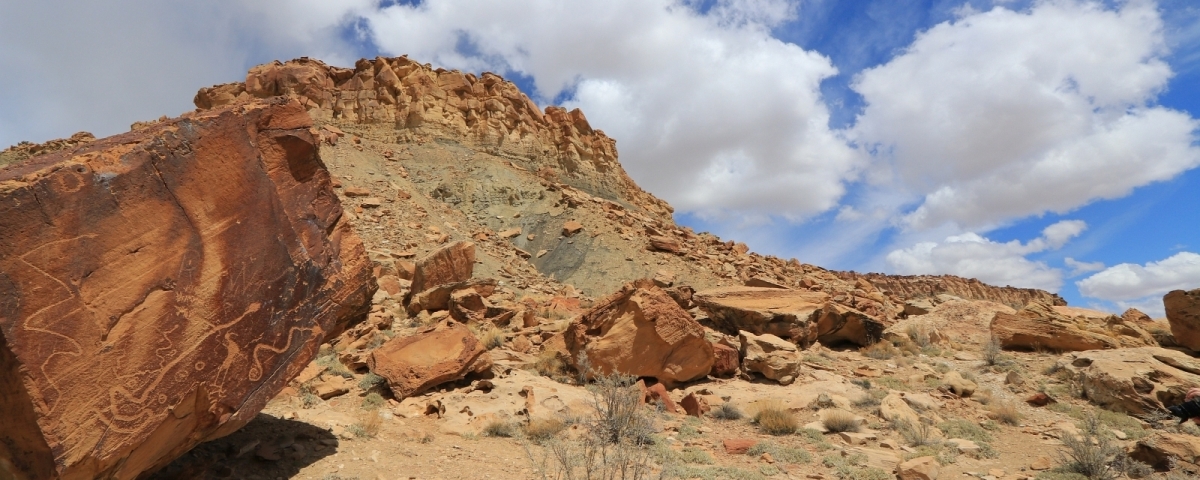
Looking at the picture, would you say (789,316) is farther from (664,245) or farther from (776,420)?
(664,245)

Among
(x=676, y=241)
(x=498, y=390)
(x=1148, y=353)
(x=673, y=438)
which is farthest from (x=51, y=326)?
(x=676, y=241)

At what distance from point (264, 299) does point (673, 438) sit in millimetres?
5116

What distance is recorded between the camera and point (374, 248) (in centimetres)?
2094

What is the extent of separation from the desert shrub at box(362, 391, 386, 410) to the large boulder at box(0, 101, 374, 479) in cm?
292

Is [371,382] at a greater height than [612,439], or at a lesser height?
greater

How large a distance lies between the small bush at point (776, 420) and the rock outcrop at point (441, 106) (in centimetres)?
2890

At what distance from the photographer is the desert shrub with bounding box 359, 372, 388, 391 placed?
8602 millimetres

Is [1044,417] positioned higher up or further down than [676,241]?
further down

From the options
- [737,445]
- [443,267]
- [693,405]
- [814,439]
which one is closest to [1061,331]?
[814,439]

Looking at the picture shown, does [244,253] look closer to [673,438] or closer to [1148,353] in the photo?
[673,438]

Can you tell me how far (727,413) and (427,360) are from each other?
4.56m

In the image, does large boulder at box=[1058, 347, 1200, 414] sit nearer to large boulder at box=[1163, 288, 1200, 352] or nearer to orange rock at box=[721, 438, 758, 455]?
large boulder at box=[1163, 288, 1200, 352]

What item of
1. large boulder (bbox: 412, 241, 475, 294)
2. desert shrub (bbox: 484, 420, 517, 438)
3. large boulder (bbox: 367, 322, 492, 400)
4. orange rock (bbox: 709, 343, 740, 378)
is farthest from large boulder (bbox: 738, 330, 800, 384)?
large boulder (bbox: 412, 241, 475, 294)

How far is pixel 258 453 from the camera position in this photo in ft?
18.4
